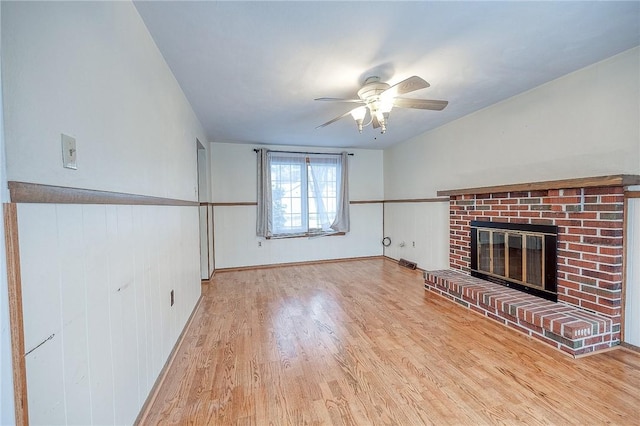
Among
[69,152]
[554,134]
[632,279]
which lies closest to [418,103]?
[554,134]

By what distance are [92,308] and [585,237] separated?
3.27 meters

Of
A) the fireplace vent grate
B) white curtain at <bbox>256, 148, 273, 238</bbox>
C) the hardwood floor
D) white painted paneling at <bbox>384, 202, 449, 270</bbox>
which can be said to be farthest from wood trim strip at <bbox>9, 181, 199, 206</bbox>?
the fireplace vent grate

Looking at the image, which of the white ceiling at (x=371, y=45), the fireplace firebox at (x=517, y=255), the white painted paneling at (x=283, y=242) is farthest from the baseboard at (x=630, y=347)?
the white painted paneling at (x=283, y=242)

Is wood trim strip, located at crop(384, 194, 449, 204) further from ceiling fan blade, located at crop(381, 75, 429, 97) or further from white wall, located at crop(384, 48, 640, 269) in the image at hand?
ceiling fan blade, located at crop(381, 75, 429, 97)

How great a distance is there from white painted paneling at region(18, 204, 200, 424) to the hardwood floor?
41cm

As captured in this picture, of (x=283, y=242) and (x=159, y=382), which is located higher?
(x=283, y=242)

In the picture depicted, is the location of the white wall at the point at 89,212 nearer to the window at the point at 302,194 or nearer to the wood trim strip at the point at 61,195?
the wood trim strip at the point at 61,195

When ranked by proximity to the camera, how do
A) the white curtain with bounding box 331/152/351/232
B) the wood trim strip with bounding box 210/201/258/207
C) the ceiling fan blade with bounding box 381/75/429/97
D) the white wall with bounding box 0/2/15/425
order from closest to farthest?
the white wall with bounding box 0/2/15/425 → the ceiling fan blade with bounding box 381/75/429/97 → the wood trim strip with bounding box 210/201/258/207 → the white curtain with bounding box 331/152/351/232

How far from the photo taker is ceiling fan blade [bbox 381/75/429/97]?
1856 millimetres

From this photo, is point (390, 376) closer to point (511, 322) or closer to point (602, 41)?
point (511, 322)

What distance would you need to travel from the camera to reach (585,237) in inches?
86.0

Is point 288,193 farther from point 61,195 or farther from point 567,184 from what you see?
point 61,195

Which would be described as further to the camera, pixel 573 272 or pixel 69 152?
pixel 573 272

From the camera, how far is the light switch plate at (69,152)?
87cm
